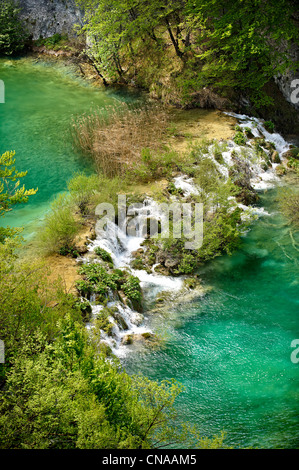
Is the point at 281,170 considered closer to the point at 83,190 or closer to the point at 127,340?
the point at 83,190

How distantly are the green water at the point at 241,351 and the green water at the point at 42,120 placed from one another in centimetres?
621

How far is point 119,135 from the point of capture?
17609 mm

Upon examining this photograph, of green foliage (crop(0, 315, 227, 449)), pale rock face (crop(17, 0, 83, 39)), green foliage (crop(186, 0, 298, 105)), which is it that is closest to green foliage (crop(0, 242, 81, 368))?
green foliage (crop(0, 315, 227, 449))

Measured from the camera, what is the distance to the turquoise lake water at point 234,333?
333 inches

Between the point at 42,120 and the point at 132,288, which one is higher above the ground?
the point at 42,120

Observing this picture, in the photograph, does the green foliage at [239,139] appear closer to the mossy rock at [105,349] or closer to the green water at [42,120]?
the green water at [42,120]

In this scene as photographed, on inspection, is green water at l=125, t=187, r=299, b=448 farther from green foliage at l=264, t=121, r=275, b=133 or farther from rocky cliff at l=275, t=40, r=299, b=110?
A: rocky cliff at l=275, t=40, r=299, b=110

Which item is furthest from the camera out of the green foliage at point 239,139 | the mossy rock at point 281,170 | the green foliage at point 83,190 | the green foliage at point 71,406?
the mossy rock at point 281,170

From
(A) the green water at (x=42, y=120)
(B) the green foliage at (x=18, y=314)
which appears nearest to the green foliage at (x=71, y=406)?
(B) the green foliage at (x=18, y=314)

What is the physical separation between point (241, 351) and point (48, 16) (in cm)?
3070

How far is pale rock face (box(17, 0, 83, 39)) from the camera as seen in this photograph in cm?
3072

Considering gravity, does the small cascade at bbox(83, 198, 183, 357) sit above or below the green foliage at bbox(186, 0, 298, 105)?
below

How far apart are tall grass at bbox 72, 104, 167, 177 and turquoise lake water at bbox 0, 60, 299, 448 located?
883 mm

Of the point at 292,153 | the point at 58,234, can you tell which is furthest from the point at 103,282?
the point at 292,153
